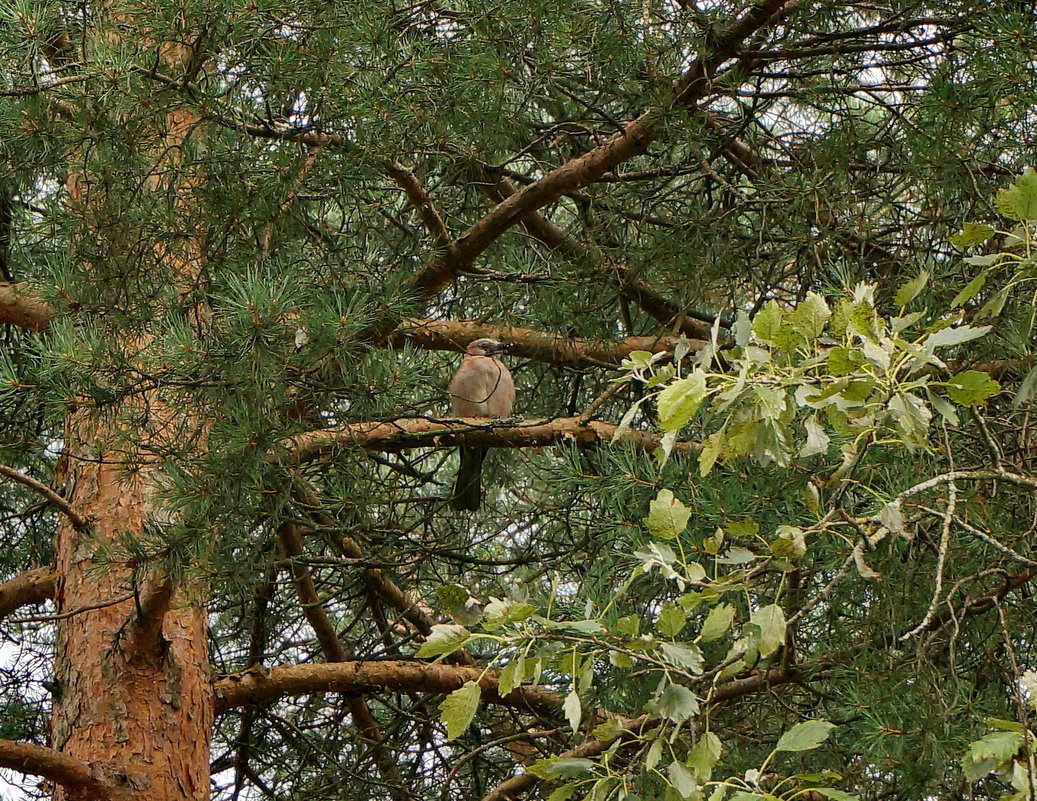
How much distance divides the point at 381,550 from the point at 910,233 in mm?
1796

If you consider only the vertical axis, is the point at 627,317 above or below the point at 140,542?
above

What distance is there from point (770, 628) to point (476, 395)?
3543 millimetres

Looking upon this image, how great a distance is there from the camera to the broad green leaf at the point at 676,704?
198 cm

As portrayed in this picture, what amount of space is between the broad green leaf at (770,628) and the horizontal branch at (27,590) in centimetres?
268

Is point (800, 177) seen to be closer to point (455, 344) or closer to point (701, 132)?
point (701, 132)

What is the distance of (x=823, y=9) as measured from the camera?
3439mm

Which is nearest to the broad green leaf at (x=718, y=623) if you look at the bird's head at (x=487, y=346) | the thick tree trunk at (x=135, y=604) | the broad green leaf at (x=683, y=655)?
the broad green leaf at (x=683, y=655)

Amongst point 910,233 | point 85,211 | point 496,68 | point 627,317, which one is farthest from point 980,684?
point 85,211

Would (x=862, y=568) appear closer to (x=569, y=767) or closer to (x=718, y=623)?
(x=718, y=623)

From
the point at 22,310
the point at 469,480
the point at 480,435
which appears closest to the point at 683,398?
the point at 480,435

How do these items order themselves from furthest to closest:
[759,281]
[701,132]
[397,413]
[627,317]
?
[627,317] → [759,281] → [397,413] → [701,132]

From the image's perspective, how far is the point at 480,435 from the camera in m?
3.91

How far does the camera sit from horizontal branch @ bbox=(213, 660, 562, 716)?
3820 millimetres

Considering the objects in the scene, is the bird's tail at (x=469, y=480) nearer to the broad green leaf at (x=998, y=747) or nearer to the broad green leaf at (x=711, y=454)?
the broad green leaf at (x=711, y=454)
